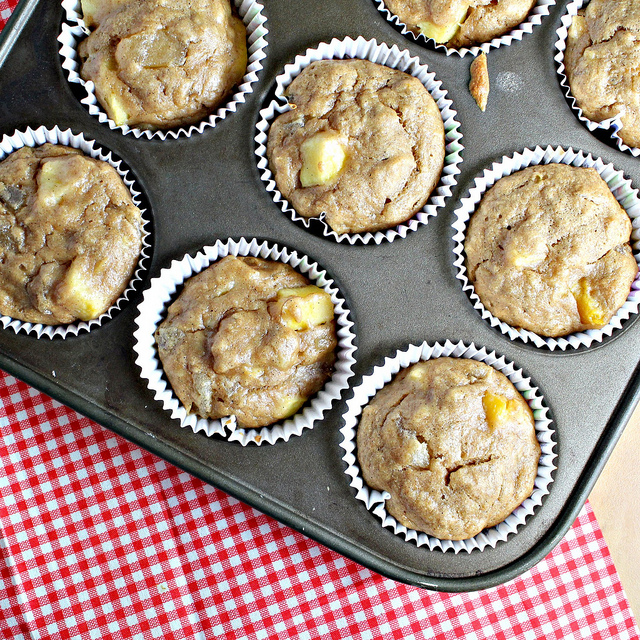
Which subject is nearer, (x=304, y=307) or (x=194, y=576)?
(x=304, y=307)

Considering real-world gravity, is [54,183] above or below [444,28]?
below

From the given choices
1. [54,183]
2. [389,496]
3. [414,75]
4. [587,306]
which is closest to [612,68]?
[414,75]

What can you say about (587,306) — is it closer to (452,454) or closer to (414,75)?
(452,454)

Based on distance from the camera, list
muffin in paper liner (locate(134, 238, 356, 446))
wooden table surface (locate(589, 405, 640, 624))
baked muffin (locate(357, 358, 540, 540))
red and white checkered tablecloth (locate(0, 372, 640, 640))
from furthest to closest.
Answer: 1. wooden table surface (locate(589, 405, 640, 624))
2. red and white checkered tablecloth (locate(0, 372, 640, 640))
3. muffin in paper liner (locate(134, 238, 356, 446))
4. baked muffin (locate(357, 358, 540, 540))

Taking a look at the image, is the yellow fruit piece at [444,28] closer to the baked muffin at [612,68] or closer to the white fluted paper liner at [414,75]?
the white fluted paper liner at [414,75]

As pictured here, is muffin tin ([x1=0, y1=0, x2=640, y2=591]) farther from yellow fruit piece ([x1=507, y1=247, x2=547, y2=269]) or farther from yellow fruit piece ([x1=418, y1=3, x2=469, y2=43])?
yellow fruit piece ([x1=507, y1=247, x2=547, y2=269])

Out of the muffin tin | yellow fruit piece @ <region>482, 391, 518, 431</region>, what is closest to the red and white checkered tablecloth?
the muffin tin

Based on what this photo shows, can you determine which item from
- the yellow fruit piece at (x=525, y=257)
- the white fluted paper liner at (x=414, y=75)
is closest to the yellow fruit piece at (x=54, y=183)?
the white fluted paper liner at (x=414, y=75)
